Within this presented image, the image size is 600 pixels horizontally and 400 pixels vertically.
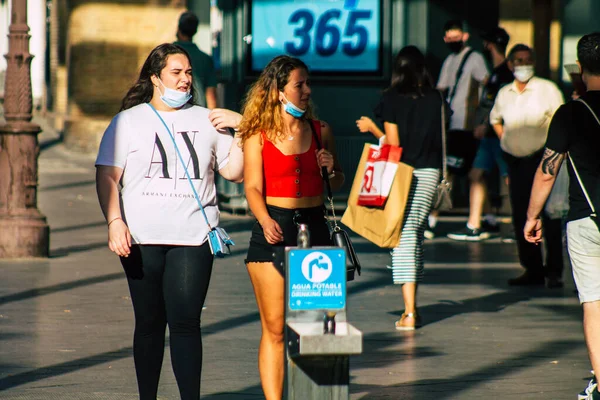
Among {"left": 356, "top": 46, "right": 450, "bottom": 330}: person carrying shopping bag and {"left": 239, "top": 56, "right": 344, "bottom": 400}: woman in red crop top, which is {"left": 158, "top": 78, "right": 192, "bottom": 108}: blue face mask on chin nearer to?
{"left": 239, "top": 56, "right": 344, "bottom": 400}: woman in red crop top

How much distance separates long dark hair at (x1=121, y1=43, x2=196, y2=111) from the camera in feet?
19.0

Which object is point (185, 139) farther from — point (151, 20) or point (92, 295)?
point (151, 20)

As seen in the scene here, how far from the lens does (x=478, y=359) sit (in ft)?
24.9

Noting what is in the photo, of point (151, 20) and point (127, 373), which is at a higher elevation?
point (151, 20)

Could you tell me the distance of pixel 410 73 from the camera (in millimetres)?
8797

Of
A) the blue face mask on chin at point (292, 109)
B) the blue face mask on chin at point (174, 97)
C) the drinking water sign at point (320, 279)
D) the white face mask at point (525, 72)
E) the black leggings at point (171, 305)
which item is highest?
the white face mask at point (525, 72)

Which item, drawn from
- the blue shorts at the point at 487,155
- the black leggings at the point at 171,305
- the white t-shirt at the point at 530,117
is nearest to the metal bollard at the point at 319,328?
the black leggings at the point at 171,305

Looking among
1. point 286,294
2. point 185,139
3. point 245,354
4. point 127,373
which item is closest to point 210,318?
point 245,354

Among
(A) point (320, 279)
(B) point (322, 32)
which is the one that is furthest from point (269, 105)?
(B) point (322, 32)

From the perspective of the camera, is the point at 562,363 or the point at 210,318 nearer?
the point at 562,363

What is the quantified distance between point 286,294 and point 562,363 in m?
3.45

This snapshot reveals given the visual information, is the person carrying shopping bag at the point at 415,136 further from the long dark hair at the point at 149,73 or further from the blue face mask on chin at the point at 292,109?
the long dark hair at the point at 149,73

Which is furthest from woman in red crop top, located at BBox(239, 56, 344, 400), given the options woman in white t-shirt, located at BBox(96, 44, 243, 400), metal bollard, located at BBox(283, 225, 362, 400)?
metal bollard, located at BBox(283, 225, 362, 400)

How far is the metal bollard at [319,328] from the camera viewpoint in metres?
4.41
